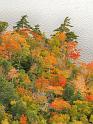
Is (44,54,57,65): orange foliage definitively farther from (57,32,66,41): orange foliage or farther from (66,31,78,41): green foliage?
(66,31,78,41): green foliage

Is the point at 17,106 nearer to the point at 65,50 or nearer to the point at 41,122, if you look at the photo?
the point at 41,122

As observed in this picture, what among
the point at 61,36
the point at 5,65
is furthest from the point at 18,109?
the point at 61,36

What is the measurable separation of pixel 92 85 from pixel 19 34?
26653 mm

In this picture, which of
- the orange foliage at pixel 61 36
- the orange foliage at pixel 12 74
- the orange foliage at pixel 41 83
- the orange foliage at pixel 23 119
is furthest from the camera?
the orange foliage at pixel 61 36

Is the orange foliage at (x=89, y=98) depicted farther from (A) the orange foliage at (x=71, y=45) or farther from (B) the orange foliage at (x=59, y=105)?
(A) the orange foliage at (x=71, y=45)

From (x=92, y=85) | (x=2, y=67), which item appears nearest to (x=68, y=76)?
(x=92, y=85)

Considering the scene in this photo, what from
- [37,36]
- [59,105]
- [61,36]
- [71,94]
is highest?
[61,36]

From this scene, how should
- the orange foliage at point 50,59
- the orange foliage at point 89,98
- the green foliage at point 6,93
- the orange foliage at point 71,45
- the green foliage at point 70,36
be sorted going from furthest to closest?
1. the green foliage at point 70,36
2. the orange foliage at point 71,45
3. the orange foliage at point 50,59
4. the orange foliage at point 89,98
5. the green foliage at point 6,93

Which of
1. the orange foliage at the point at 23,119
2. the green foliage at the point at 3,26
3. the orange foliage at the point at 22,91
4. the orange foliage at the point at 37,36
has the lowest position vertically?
the orange foliage at the point at 23,119

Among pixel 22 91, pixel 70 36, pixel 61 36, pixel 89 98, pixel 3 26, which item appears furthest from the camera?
pixel 70 36

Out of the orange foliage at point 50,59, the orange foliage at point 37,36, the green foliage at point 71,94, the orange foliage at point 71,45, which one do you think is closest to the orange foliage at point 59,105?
the green foliage at point 71,94

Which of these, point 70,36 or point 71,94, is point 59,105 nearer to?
point 71,94

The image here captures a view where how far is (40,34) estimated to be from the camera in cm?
19725

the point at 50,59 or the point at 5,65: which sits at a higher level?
the point at 50,59
